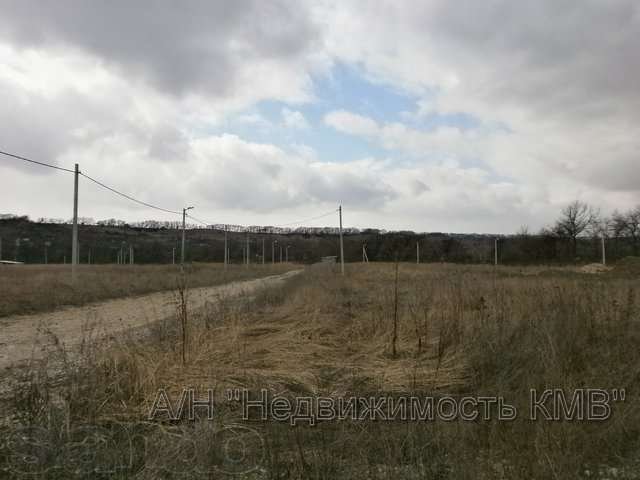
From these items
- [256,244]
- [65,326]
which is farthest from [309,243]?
[65,326]

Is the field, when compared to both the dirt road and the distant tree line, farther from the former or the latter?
the distant tree line

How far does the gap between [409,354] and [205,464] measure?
12.3ft

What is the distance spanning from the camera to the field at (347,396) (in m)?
2.94

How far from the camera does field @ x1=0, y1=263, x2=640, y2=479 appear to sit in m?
2.94

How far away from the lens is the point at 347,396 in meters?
4.51

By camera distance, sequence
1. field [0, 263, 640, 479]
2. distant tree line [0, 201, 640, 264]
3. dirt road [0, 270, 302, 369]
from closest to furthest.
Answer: field [0, 263, 640, 479]
dirt road [0, 270, 302, 369]
distant tree line [0, 201, 640, 264]

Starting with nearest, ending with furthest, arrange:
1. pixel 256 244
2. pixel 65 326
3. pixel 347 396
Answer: pixel 347 396, pixel 65 326, pixel 256 244

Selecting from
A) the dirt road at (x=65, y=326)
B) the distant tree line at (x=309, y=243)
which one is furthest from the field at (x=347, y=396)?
the distant tree line at (x=309, y=243)

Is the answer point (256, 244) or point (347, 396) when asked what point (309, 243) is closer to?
point (256, 244)

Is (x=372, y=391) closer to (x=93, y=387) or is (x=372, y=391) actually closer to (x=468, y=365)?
(x=468, y=365)

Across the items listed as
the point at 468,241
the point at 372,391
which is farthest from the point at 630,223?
the point at 372,391

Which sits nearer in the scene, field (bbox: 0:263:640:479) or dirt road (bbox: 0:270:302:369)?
field (bbox: 0:263:640:479)

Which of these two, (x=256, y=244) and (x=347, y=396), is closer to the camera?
(x=347, y=396)

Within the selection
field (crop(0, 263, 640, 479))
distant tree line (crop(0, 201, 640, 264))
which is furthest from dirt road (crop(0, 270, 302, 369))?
distant tree line (crop(0, 201, 640, 264))
